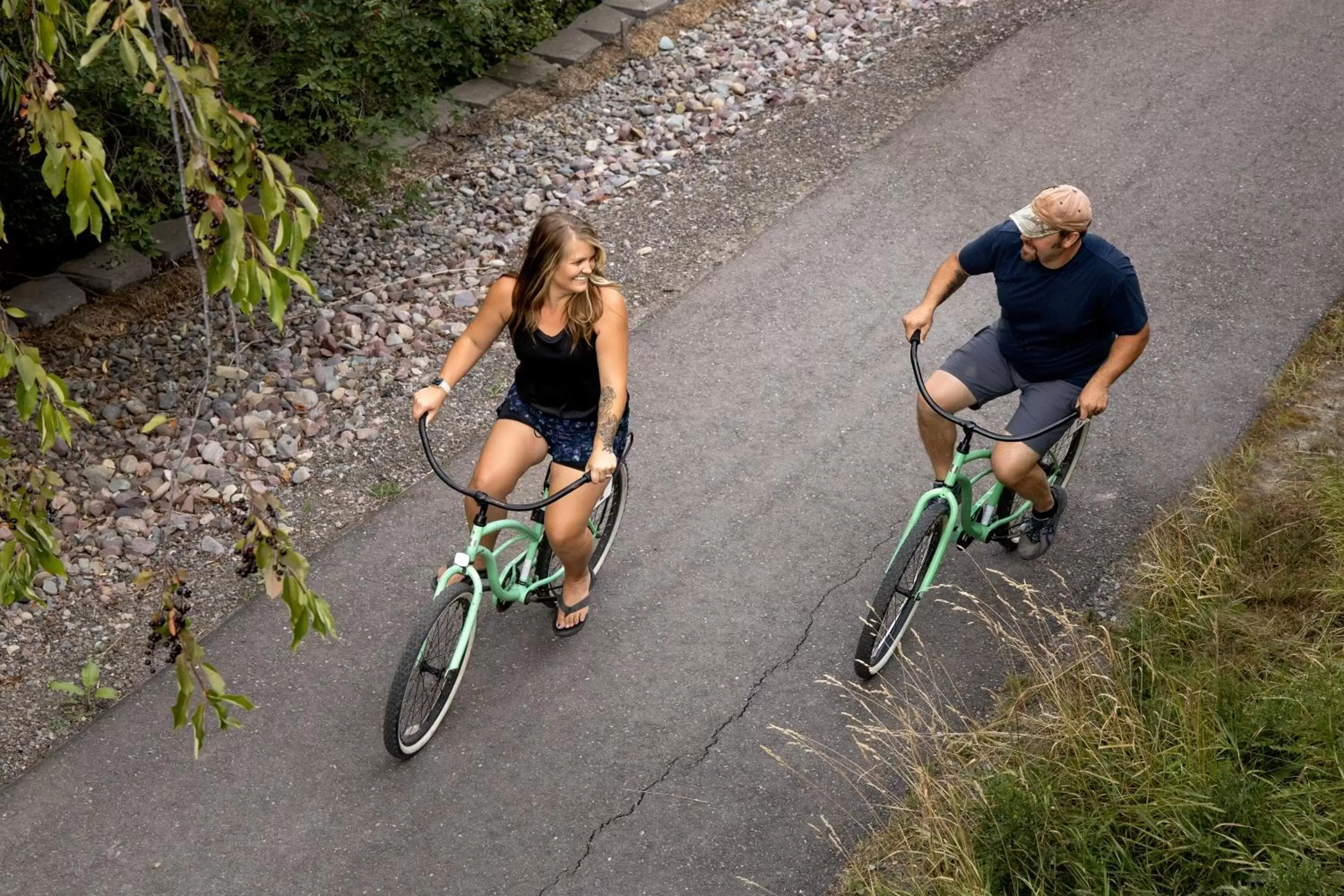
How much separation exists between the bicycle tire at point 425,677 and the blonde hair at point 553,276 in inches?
41.5

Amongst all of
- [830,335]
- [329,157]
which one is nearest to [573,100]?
[329,157]

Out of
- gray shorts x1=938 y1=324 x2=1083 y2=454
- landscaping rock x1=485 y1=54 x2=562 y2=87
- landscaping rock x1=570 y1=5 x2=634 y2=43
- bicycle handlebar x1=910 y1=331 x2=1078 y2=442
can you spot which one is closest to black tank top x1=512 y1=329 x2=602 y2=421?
bicycle handlebar x1=910 y1=331 x2=1078 y2=442

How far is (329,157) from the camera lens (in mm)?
7500

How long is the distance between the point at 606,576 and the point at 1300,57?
7556 mm

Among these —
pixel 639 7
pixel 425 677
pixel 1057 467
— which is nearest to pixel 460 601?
pixel 425 677

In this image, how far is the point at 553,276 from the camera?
478cm

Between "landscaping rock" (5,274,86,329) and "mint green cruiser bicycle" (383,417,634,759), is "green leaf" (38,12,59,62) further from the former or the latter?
"landscaping rock" (5,274,86,329)

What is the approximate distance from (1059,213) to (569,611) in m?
2.61

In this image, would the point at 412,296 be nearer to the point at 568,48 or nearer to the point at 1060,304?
the point at 568,48

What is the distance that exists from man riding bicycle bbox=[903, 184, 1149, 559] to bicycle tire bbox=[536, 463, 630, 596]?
1.37m

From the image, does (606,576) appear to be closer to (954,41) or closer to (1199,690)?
(1199,690)

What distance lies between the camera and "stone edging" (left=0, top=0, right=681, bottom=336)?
720cm

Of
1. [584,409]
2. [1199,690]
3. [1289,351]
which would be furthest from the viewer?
[1289,351]

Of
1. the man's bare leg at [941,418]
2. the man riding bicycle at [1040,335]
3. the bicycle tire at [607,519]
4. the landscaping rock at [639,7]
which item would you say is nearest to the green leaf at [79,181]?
the bicycle tire at [607,519]
